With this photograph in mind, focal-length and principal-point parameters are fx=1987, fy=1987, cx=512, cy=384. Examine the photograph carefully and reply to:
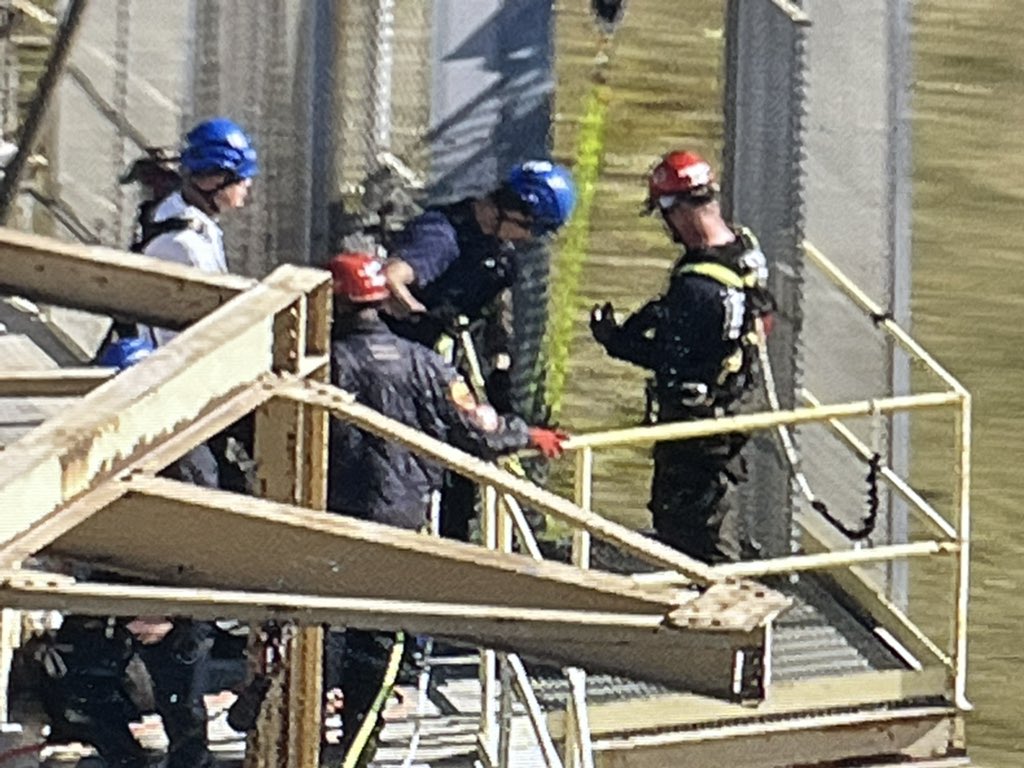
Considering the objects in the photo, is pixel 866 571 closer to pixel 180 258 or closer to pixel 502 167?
pixel 502 167

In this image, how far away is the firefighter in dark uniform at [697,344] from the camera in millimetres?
6516

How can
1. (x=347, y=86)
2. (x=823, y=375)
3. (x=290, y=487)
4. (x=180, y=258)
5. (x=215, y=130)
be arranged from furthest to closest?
(x=823, y=375), (x=347, y=86), (x=215, y=130), (x=180, y=258), (x=290, y=487)

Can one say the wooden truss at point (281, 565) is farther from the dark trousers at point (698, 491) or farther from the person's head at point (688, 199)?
the dark trousers at point (698, 491)

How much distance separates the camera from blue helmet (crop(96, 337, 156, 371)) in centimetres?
558

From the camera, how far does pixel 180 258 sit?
6055 millimetres

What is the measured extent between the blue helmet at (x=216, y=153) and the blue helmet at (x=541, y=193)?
1006 mm

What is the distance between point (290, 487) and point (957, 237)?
524 cm

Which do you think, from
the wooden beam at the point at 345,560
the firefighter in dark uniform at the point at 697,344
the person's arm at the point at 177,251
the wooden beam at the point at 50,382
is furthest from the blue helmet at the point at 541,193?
the wooden beam at the point at 345,560

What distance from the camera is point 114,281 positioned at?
4.01 meters

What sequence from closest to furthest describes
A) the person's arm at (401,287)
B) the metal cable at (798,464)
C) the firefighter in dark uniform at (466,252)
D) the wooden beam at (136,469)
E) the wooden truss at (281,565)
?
1. the wooden beam at (136,469)
2. the wooden truss at (281,565)
3. the person's arm at (401,287)
4. the firefighter in dark uniform at (466,252)
5. the metal cable at (798,464)

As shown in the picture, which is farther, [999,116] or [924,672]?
[999,116]

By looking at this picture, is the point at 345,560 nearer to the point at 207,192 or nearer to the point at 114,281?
the point at 114,281

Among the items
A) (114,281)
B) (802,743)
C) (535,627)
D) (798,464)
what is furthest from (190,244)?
(535,627)

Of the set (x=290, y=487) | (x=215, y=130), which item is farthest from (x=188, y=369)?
(x=215, y=130)
